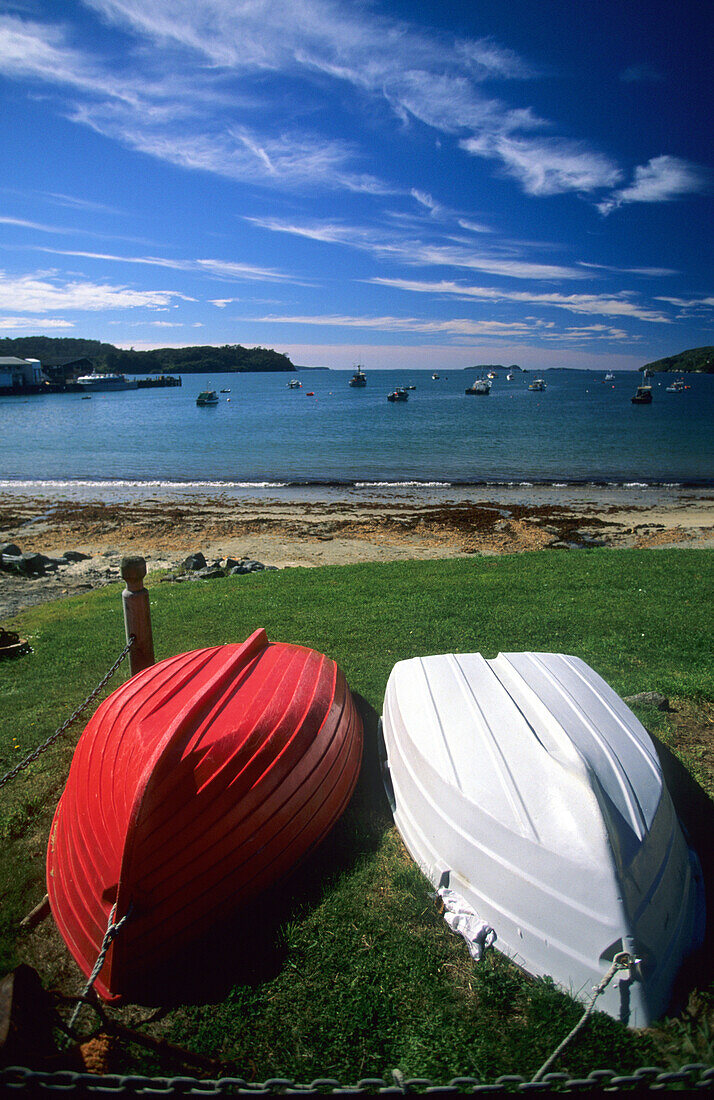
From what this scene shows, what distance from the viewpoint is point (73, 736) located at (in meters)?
5.68

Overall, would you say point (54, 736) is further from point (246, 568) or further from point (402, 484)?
point (402, 484)

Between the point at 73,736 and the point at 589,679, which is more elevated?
the point at 589,679

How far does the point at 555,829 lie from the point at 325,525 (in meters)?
16.4

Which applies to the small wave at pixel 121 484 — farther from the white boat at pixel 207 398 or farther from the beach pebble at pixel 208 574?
the white boat at pixel 207 398

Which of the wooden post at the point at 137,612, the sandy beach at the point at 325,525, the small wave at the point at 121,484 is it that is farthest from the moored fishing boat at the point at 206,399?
the wooden post at the point at 137,612

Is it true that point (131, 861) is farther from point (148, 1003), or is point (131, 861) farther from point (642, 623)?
point (642, 623)

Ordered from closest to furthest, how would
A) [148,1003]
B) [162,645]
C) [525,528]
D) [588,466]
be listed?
[148,1003], [162,645], [525,528], [588,466]

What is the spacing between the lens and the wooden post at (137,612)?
5.00 meters

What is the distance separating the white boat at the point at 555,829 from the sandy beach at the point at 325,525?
368 inches

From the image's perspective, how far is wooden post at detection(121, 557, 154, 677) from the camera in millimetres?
5000

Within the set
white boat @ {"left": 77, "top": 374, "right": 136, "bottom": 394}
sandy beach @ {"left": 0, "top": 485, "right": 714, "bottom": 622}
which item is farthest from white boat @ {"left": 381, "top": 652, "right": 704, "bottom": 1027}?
white boat @ {"left": 77, "top": 374, "right": 136, "bottom": 394}

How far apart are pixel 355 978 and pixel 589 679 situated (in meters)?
2.67

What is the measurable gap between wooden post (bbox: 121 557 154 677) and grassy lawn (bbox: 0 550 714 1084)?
1182mm

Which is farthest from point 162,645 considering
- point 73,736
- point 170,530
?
point 170,530
